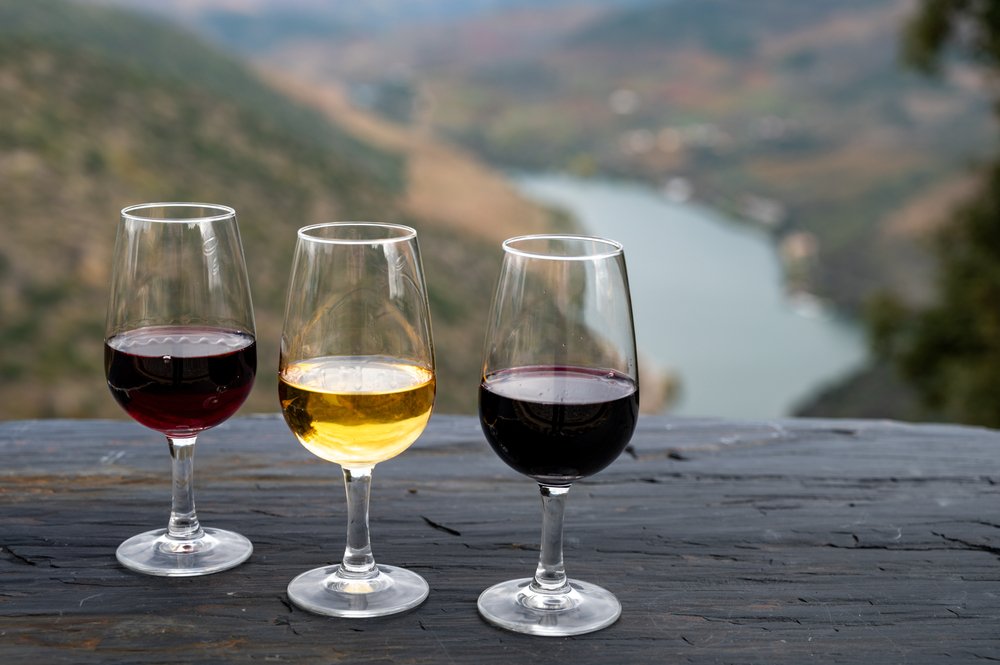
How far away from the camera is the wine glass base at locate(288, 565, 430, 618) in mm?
1134

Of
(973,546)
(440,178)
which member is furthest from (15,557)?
(440,178)

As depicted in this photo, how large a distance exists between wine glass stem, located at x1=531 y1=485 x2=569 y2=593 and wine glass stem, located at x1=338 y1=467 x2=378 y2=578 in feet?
0.59

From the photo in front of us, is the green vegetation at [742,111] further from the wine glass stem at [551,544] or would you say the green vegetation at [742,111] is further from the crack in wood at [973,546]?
the wine glass stem at [551,544]

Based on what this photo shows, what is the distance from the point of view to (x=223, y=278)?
4.07ft

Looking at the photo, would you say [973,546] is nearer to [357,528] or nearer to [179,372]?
[357,528]

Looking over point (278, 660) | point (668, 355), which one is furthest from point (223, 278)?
point (668, 355)

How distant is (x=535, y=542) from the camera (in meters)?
1.35

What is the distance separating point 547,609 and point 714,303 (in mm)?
12424

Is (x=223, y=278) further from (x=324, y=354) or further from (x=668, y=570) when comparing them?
(x=668, y=570)

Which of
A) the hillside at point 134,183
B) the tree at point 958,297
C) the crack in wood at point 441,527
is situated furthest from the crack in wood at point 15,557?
the tree at point 958,297

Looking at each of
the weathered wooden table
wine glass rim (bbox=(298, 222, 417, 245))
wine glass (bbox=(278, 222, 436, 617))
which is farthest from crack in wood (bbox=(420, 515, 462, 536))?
wine glass rim (bbox=(298, 222, 417, 245))

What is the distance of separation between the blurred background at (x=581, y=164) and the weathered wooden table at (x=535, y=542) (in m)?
6.17

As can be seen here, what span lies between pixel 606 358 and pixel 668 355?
37.1 feet

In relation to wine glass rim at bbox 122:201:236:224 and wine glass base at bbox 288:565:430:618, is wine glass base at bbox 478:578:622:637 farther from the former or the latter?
wine glass rim at bbox 122:201:236:224
